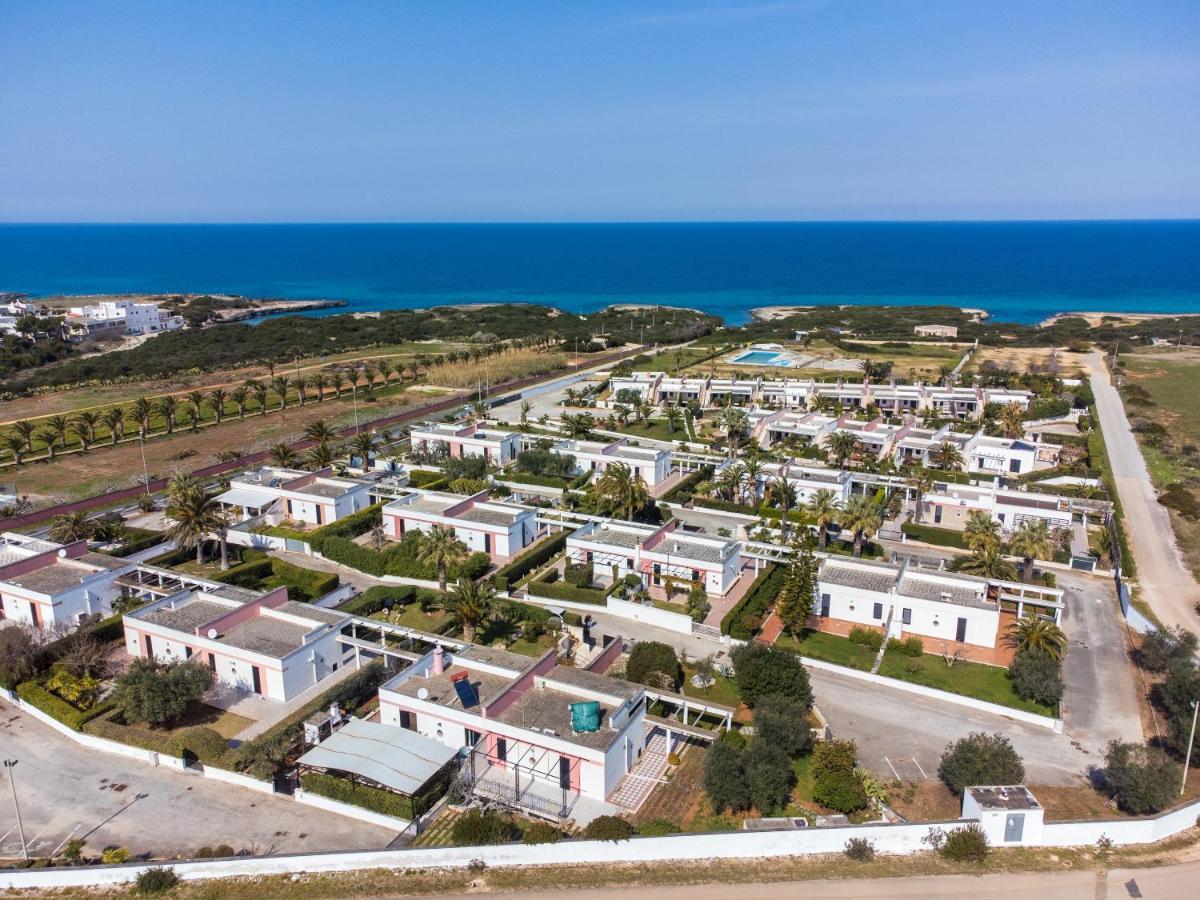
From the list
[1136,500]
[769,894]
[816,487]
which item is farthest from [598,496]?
[1136,500]

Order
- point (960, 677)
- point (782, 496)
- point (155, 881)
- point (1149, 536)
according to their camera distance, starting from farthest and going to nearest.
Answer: point (782, 496) < point (1149, 536) < point (960, 677) < point (155, 881)

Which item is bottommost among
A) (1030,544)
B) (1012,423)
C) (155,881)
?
(155,881)

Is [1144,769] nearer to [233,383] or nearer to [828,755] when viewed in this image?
[828,755]

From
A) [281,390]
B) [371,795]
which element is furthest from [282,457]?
[371,795]

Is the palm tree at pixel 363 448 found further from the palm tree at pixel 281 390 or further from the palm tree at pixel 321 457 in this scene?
the palm tree at pixel 281 390

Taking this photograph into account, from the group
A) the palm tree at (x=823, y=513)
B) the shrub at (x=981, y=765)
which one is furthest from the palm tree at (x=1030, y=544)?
the shrub at (x=981, y=765)

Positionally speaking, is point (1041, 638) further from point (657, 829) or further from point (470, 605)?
point (470, 605)
